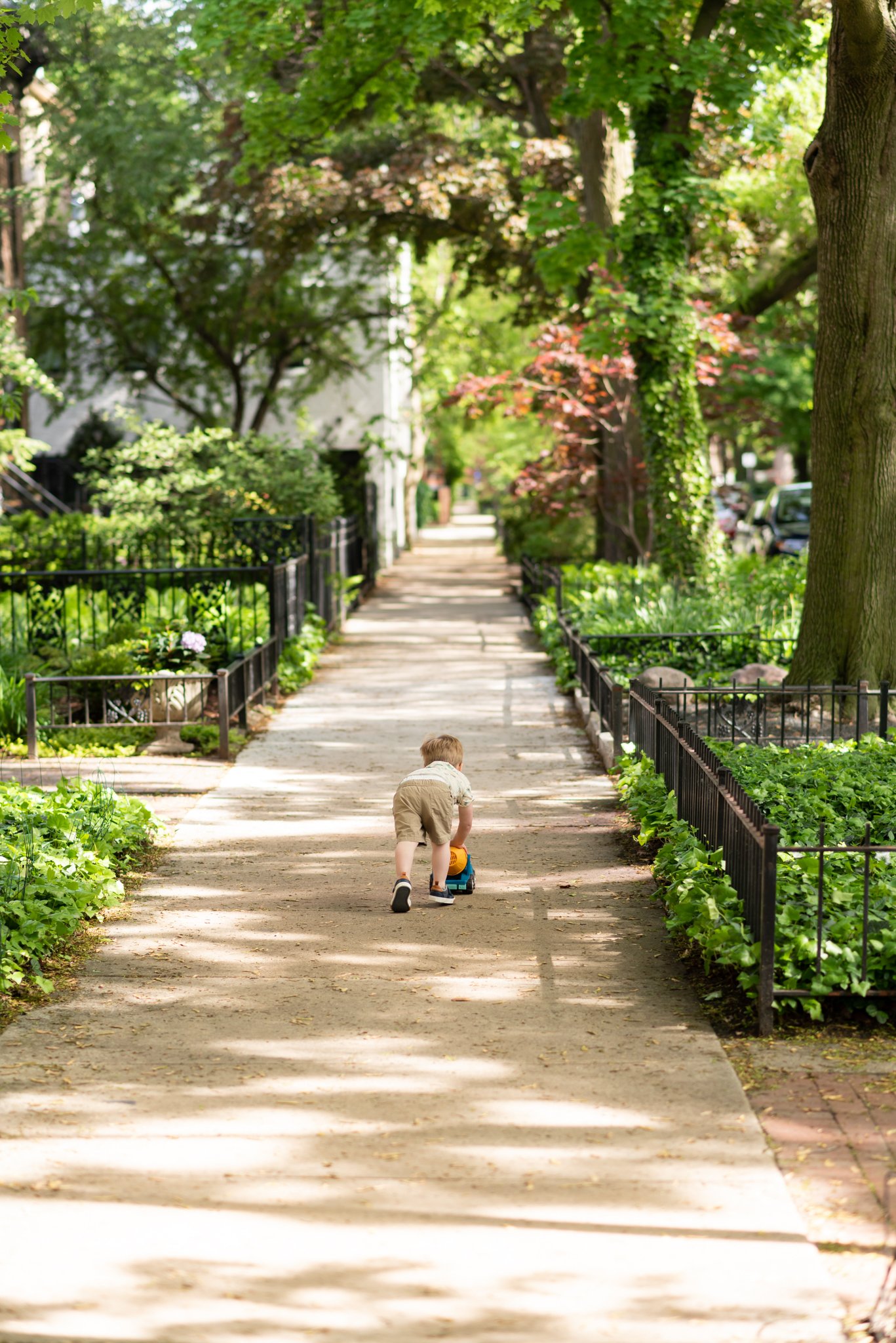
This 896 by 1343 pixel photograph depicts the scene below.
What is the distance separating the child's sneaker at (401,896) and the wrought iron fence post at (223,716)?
453cm

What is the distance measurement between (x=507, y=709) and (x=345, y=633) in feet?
24.0

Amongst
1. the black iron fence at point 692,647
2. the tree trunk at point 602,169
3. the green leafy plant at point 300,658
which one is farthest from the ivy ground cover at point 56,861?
the tree trunk at point 602,169

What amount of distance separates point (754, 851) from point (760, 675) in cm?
772

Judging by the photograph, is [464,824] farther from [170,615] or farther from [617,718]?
[170,615]

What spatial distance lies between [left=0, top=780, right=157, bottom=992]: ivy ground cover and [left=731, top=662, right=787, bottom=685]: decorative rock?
20.9 ft

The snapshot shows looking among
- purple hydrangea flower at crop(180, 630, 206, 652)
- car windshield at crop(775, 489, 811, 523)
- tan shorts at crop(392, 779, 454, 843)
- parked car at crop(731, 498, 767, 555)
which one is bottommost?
tan shorts at crop(392, 779, 454, 843)

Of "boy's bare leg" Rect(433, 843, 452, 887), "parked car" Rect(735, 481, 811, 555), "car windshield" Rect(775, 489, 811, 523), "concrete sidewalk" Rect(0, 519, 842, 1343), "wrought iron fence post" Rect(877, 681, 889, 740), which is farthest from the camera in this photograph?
"car windshield" Rect(775, 489, 811, 523)

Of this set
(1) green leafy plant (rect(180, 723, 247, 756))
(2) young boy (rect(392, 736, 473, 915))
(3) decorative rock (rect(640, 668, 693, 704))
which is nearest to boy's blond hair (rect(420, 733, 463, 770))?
(2) young boy (rect(392, 736, 473, 915))

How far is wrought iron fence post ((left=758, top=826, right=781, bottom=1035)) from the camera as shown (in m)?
5.72

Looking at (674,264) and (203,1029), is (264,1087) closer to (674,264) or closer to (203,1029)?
(203,1029)

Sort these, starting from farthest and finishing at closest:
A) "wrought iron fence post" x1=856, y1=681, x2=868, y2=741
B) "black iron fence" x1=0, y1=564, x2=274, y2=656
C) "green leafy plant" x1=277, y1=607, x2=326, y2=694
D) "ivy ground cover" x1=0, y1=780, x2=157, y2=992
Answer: "green leafy plant" x1=277, y1=607, x2=326, y2=694 < "black iron fence" x1=0, y1=564, x2=274, y2=656 < "wrought iron fence post" x1=856, y1=681, x2=868, y2=741 < "ivy ground cover" x1=0, y1=780, x2=157, y2=992

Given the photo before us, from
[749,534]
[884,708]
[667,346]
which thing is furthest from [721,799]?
[749,534]

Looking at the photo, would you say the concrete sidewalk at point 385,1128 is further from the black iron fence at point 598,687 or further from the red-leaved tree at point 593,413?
the red-leaved tree at point 593,413

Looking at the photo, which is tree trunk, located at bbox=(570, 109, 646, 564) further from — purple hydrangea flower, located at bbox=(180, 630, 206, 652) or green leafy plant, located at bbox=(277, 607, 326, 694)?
purple hydrangea flower, located at bbox=(180, 630, 206, 652)
